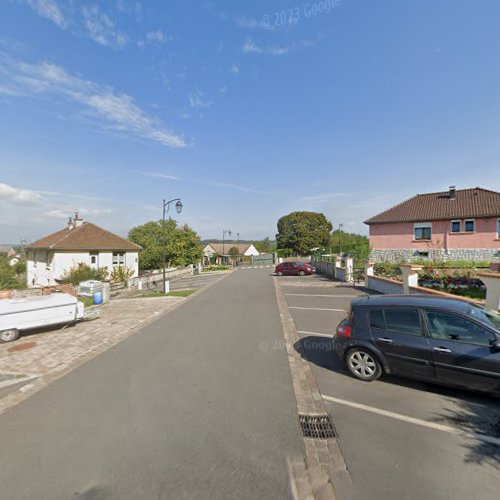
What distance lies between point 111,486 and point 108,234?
31558 millimetres

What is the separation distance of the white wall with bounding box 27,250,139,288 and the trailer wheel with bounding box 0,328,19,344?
65.1 feet

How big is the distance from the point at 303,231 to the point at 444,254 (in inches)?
1492

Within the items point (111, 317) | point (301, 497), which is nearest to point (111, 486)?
point (301, 497)

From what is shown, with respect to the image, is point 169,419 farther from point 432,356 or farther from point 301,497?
point 432,356

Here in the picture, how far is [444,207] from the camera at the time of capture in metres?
23.8

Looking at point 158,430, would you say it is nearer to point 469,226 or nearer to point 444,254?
point 444,254

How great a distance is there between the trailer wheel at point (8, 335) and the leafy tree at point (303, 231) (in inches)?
2136

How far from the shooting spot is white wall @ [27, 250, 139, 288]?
25.7 m

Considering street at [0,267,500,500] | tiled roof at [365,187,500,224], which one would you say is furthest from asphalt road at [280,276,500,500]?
tiled roof at [365,187,500,224]

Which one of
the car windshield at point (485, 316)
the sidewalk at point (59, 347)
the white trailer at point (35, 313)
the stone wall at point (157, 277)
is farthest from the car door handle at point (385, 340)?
the stone wall at point (157, 277)

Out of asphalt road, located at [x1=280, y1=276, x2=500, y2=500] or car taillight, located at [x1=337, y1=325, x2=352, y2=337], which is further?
car taillight, located at [x1=337, y1=325, x2=352, y2=337]

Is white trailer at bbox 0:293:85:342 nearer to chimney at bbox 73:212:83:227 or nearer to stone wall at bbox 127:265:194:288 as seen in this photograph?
stone wall at bbox 127:265:194:288

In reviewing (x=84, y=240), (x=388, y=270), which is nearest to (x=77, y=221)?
(x=84, y=240)

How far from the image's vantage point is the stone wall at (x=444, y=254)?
70.3ft
